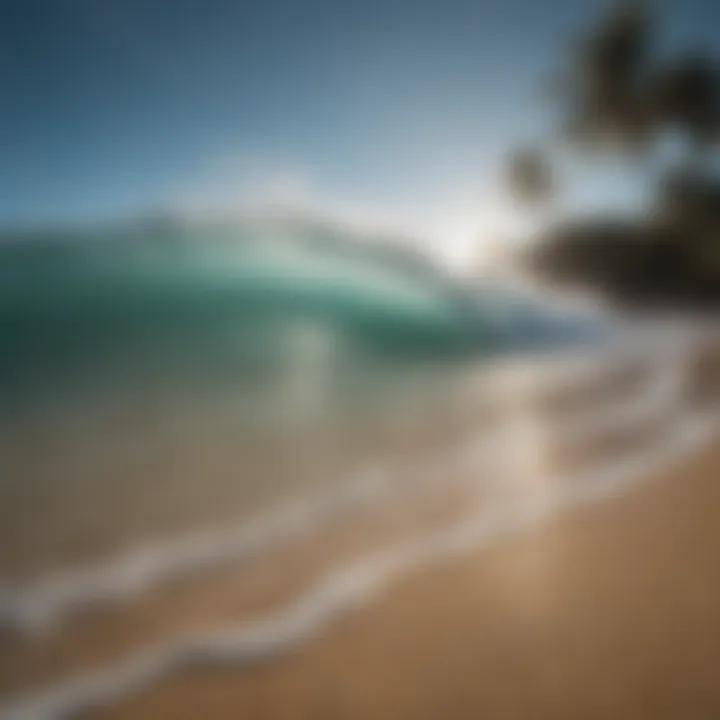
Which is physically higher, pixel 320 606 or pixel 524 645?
pixel 320 606

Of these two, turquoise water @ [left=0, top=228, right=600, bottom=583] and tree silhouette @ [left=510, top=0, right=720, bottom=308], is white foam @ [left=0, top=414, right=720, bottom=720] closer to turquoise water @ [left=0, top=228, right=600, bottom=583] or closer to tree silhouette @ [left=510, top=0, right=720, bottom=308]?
turquoise water @ [left=0, top=228, right=600, bottom=583]

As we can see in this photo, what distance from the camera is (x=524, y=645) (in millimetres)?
976

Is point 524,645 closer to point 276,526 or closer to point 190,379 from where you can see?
point 276,526

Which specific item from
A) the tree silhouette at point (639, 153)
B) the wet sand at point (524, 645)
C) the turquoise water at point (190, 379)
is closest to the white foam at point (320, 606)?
the wet sand at point (524, 645)

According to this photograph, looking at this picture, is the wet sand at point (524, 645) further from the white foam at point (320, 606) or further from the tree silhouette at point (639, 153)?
the tree silhouette at point (639, 153)

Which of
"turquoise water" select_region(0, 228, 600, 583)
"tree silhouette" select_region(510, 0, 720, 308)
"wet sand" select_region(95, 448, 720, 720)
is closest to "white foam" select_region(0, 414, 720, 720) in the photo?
"wet sand" select_region(95, 448, 720, 720)

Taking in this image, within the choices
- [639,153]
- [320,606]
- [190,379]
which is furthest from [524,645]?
[639,153]

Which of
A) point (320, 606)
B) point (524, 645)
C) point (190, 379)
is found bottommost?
point (524, 645)

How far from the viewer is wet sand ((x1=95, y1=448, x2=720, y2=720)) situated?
90 cm

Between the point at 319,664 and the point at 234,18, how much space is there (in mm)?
829

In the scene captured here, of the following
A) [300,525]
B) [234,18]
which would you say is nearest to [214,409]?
[300,525]

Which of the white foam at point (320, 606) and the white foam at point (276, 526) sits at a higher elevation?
the white foam at point (276, 526)

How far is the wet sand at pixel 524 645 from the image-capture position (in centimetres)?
90

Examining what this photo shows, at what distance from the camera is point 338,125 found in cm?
107
